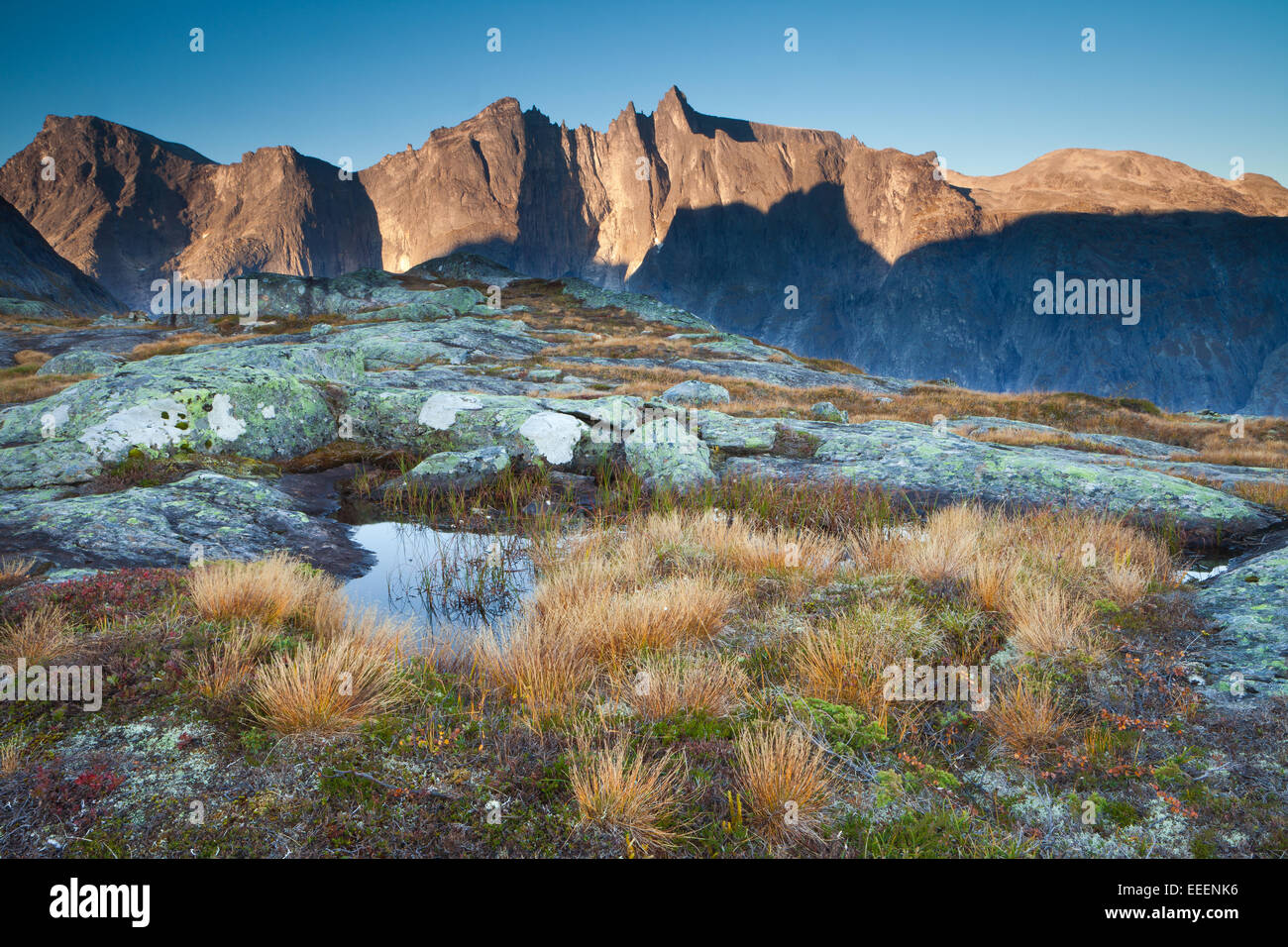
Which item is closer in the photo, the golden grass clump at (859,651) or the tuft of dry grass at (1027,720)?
the tuft of dry grass at (1027,720)

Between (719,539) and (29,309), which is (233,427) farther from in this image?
(29,309)

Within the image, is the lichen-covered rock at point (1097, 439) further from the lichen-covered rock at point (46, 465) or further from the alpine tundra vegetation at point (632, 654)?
the lichen-covered rock at point (46, 465)

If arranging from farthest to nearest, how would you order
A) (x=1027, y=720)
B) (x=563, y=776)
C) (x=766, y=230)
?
(x=766, y=230)
(x=1027, y=720)
(x=563, y=776)

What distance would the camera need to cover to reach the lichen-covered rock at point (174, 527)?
6.71 meters

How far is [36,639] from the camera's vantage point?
4.07 meters

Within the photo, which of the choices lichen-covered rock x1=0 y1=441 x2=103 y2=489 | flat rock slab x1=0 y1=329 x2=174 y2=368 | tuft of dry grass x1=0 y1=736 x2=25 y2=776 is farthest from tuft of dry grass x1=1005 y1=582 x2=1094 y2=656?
flat rock slab x1=0 y1=329 x2=174 y2=368

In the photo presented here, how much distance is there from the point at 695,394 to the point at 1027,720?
1924 centimetres

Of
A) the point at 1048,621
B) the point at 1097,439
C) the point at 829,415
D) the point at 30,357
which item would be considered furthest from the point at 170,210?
the point at 1048,621

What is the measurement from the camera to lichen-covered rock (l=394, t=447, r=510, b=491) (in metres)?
10.7

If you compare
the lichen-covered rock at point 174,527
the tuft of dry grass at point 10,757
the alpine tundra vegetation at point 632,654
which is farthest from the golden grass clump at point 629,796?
the lichen-covered rock at point 174,527

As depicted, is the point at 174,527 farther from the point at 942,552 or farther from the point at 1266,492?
the point at 1266,492

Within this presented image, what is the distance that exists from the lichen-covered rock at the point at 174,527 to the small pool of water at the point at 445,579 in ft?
1.69

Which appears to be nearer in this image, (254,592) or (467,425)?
(254,592)

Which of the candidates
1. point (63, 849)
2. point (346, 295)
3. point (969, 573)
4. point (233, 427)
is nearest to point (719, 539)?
point (969, 573)
